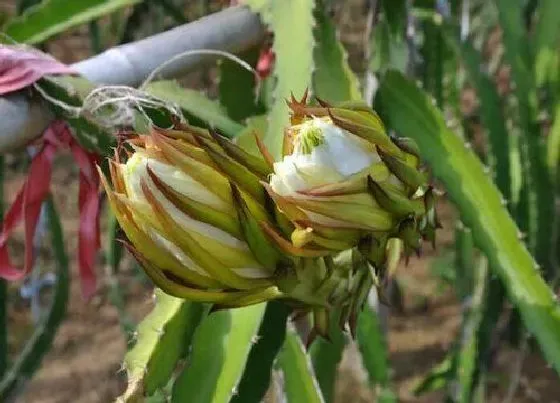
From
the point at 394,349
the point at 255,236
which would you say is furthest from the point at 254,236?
the point at 394,349

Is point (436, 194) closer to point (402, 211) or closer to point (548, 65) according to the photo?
point (402, 211)

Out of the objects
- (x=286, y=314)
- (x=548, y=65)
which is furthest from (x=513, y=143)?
(x=286, y=314)

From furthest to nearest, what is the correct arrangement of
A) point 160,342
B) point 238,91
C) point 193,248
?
1. point 238,91
2. point 160,342
3. point 193,248

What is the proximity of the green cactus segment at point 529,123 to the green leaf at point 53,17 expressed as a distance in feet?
1.21

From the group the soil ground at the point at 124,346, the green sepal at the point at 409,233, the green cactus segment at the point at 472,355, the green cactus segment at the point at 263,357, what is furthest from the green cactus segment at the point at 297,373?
the soil ground at the point at 124,346

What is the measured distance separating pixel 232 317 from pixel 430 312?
4.44ft

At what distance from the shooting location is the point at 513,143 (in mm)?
1067

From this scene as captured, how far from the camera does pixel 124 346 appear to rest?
1809mm

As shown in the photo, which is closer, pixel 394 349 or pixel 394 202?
pixel 394 202

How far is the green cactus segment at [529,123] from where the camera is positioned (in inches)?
35.1

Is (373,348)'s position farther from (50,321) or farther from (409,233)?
(409,233)

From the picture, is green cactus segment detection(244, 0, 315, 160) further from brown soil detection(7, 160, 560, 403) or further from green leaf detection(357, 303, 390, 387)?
brown soil detection(7, 160, 560, 403)

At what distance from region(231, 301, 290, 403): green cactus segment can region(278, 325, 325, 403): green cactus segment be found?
0.06 metres

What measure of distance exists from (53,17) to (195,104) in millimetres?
222
